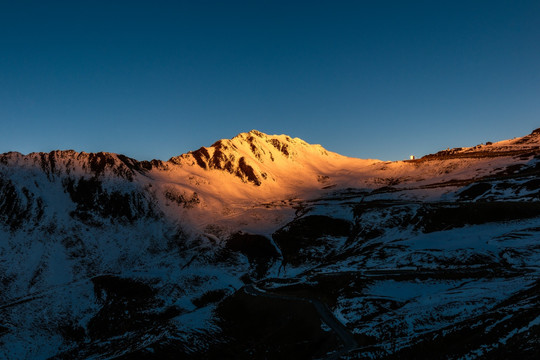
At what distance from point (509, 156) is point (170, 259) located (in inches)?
5771

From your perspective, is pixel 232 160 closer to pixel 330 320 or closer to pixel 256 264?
pixel 256 264

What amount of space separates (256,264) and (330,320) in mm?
36307

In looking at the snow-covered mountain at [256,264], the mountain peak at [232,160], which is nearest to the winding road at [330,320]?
the snow-covered mountain at [256,264]

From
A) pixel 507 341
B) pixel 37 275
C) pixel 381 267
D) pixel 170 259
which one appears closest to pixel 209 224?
pixel 170 259

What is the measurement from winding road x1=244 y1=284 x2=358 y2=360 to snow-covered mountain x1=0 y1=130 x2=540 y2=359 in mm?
242

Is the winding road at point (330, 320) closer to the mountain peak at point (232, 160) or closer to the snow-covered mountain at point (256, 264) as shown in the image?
the snow-covered mountain at point (256, 264)

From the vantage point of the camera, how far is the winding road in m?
38.6

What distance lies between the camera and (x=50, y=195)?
102250 millimetres

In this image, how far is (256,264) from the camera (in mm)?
81812

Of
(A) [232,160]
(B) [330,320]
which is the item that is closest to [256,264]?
(B) [330,320]

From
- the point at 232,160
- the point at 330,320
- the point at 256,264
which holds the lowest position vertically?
the point at 330,320

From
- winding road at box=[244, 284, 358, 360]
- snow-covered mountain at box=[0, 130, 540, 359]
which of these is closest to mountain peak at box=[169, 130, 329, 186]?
snow-covered mountain at box=[0, 130, 540, 359]

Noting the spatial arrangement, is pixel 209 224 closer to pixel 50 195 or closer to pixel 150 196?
pixel 150 196

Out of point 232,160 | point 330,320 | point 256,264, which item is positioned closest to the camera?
point 330,320
